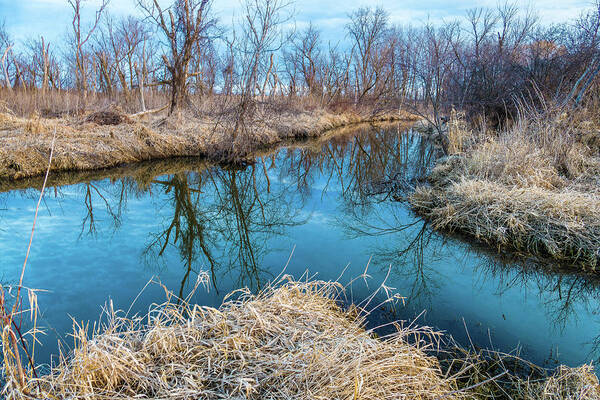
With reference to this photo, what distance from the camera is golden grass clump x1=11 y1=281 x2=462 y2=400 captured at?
1.89m

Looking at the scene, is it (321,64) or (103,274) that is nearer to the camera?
(103,274)

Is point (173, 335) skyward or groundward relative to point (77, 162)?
groundward

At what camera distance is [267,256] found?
4.51 meters

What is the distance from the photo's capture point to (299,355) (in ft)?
6.88

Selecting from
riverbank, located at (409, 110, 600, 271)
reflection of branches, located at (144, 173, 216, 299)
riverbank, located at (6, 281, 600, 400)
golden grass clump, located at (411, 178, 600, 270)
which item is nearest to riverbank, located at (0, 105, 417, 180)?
reflection of branches, located at (144, 173, 216, 299)

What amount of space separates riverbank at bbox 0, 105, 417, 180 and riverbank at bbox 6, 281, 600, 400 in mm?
5559

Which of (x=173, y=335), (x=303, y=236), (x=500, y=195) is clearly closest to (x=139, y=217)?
(x=303, y=236)

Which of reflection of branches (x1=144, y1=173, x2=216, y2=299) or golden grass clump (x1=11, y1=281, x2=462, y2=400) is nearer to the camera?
golden grass clump (x1=11, y1=281, x2=462, y2=400)

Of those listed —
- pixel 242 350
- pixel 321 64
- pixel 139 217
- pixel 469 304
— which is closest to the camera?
pixel 242 350

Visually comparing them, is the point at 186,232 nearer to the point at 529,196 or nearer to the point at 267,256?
the point at 267,256

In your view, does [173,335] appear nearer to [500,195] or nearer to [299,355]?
[299,355]

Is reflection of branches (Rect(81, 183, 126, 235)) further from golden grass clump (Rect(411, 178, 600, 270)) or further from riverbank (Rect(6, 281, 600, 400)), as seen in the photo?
golden grass clump (Rect(411, 178, 600, 270))

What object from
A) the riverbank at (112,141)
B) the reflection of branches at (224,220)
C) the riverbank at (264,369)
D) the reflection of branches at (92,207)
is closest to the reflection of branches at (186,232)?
the reflection of branches at (224,220)

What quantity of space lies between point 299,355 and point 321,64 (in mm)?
25346
